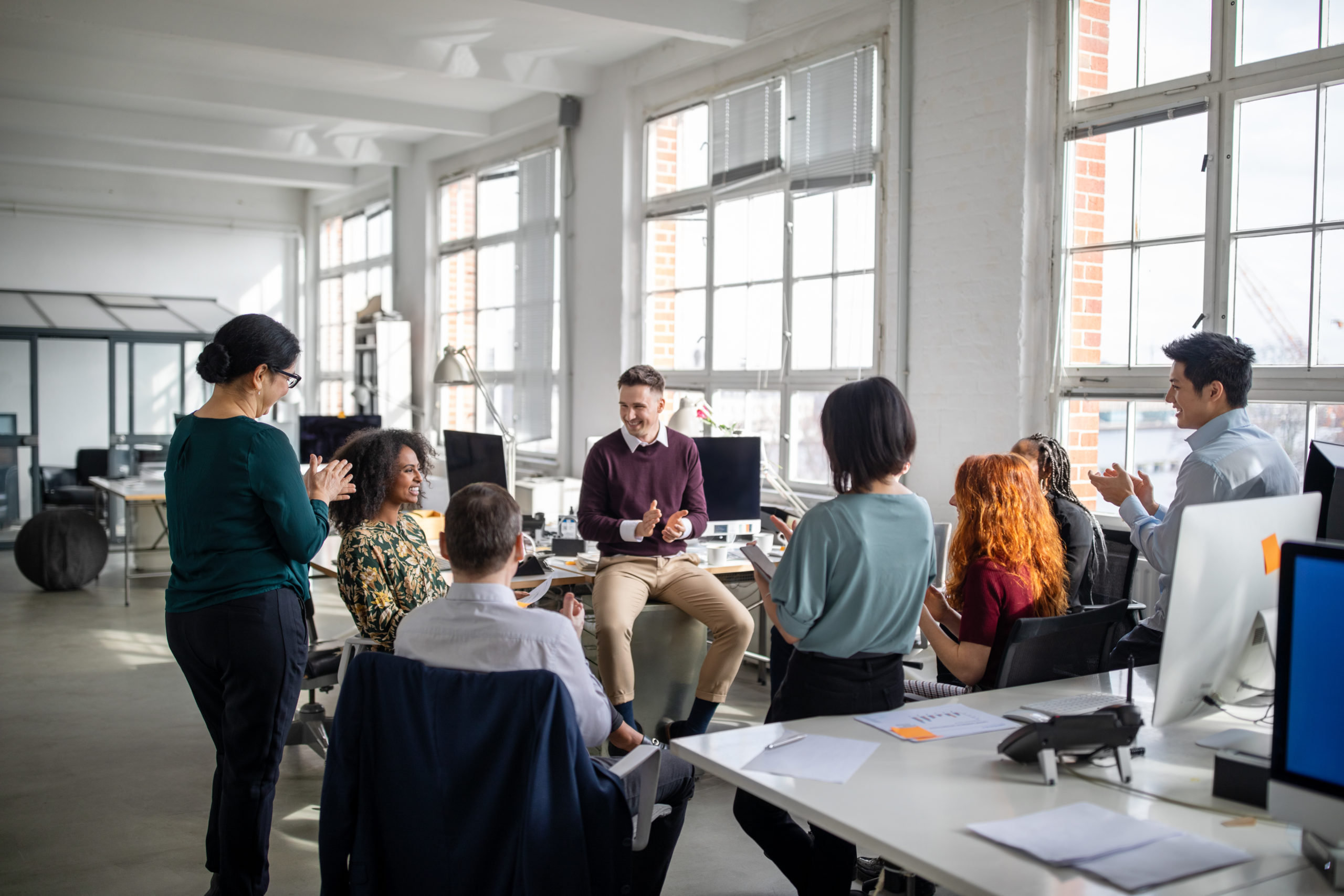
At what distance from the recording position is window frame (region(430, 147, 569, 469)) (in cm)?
775

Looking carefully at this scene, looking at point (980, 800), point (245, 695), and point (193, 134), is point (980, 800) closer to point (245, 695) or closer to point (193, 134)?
point (245, 695)

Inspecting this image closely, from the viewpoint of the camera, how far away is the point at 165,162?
10.2m

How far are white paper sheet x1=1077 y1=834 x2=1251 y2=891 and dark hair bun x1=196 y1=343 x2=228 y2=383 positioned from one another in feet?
6.77

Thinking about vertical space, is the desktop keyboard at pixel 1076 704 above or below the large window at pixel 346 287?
below

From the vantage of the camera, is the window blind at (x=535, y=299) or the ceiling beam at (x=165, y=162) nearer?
the window blind at (x=535, y=299)

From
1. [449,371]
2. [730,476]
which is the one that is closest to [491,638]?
[730,476]

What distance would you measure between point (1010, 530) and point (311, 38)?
5.45 meters

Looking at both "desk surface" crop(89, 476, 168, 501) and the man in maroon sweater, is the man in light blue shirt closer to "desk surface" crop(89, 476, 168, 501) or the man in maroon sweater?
the man in maroon sweater

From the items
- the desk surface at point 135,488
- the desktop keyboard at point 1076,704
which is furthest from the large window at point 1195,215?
the desk surface at point 135,488

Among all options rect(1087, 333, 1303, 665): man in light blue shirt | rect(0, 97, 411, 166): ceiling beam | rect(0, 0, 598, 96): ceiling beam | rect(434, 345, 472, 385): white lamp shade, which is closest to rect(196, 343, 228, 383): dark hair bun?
rect(1087, 333, 1303, 665): man in light blue shirt

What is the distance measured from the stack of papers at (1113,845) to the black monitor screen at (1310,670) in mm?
162

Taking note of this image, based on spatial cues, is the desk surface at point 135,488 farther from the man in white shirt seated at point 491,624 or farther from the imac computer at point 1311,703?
the imac computer at point 1311,703

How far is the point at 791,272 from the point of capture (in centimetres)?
581

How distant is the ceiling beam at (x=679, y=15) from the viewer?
5.46m
